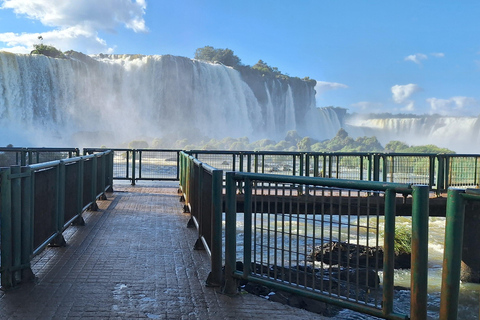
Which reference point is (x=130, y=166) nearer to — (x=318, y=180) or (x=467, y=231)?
(x=467, y=231)

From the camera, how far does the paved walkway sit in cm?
427

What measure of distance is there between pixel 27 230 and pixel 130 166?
13.6 m

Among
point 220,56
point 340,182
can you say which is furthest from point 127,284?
point 220,56

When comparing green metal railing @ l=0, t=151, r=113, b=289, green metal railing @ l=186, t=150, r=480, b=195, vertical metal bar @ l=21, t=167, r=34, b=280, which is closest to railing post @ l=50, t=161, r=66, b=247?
Answer: green metal railing @ l=0, t=151, r=113, b=289

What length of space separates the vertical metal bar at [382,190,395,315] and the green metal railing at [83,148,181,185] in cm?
1437

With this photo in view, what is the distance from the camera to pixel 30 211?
16.8ft

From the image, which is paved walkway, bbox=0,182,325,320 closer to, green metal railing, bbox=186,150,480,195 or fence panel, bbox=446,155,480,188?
green metal railing, bbox=186,150,480,195

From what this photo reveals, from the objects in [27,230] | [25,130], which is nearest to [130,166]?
[27,230]

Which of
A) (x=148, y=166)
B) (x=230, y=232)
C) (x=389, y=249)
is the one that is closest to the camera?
(x=389, y=249)

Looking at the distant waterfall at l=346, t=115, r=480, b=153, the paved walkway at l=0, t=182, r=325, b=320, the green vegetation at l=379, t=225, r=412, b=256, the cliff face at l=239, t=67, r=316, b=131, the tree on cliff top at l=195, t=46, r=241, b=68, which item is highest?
the tree on cliff top at l=195, t=46, r=241, b=68

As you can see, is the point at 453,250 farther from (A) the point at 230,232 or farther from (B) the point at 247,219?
(A) the point at 230,232

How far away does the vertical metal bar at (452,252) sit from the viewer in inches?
122

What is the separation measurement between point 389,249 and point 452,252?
17.4 inches

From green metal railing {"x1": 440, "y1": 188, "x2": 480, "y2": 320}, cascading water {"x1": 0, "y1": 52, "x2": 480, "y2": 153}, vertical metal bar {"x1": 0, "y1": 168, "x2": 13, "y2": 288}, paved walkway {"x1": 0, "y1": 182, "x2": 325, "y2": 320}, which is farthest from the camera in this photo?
cascading water {"x1": 0, "y1": 52, "x2": 480, "y2": 153}
